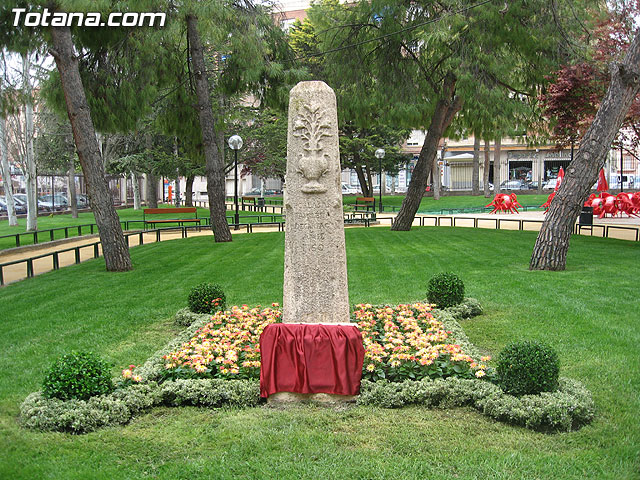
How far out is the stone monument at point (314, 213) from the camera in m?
6.32

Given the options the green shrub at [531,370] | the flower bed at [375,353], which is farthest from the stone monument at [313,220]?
the green shrub at [531,370]

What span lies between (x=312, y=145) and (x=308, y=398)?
247cm

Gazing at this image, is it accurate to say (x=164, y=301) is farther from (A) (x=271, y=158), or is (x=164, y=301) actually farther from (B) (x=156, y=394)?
(A) (x=271, y=158)

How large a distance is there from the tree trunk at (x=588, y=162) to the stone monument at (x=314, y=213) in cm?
840

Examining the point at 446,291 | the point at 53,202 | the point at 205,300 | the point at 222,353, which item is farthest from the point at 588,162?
the point at 53,202

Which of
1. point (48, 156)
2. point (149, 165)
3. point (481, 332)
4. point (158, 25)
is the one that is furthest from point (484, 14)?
point (48, 156)

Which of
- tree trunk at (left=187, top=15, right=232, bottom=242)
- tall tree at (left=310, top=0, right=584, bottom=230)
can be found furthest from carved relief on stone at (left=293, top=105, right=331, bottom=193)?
tree trunk at (left=187, top=15, right=232, bottom=242)

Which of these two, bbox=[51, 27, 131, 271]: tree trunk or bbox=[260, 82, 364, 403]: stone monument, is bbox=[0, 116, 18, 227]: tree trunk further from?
bbox=[260, 82, 364, 403]: stone monument

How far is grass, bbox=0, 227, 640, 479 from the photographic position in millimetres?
4684

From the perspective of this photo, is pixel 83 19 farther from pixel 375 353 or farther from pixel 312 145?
pixel 375 353

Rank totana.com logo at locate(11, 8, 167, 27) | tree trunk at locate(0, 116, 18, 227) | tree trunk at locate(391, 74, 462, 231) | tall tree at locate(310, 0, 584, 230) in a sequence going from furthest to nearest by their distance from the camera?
tree trunk at locate(0, 116, 18, 227) → tree trunk at locate(391, 74, 462, 231) → tall tree at locate(310, 0, 584, 230) → totana.com logo at locate(11, 8, 167, 27)

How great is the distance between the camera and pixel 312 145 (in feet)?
20.7

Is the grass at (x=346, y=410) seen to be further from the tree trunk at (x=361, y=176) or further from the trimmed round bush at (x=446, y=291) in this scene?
the tree trunk at (x=361, y=176)

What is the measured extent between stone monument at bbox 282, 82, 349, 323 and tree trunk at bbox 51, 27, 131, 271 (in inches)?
351
